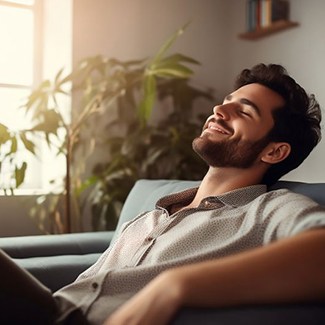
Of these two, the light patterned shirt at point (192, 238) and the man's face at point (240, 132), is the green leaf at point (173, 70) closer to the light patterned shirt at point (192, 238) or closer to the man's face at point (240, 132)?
the man's face at point (240, 132)

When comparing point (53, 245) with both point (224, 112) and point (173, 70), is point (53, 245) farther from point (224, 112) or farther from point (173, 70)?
point (173, 70)

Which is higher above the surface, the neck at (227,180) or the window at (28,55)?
the window at (28,55)

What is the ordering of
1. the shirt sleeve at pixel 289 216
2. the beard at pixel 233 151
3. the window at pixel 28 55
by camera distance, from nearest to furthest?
1. the shirt sleeve at pixel 289 216
2. the beard at pixel 233 151
3. the window at pixel 28 55

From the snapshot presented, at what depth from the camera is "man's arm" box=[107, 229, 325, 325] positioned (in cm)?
97

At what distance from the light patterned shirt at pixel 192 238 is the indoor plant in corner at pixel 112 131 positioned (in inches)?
54.8

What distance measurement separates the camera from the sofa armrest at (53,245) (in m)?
2.07

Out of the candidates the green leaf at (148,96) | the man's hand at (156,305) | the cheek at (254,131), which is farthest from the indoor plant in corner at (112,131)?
the man's hand at (156,305)

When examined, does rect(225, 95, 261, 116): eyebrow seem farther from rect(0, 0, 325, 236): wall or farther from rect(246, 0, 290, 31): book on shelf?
rect(246, 0, 290, 31): book on shelf

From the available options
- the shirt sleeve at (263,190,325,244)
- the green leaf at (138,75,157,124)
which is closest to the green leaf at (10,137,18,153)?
the green leaf at (138,75,157,124)

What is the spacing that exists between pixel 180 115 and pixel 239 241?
225cm

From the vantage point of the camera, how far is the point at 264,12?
333 centimetres

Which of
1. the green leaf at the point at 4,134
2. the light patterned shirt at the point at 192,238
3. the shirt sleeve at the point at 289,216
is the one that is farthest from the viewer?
the green leaf at the point at 4,134

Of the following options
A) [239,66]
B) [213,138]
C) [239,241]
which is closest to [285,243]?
[239,241]

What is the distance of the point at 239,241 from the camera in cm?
130
